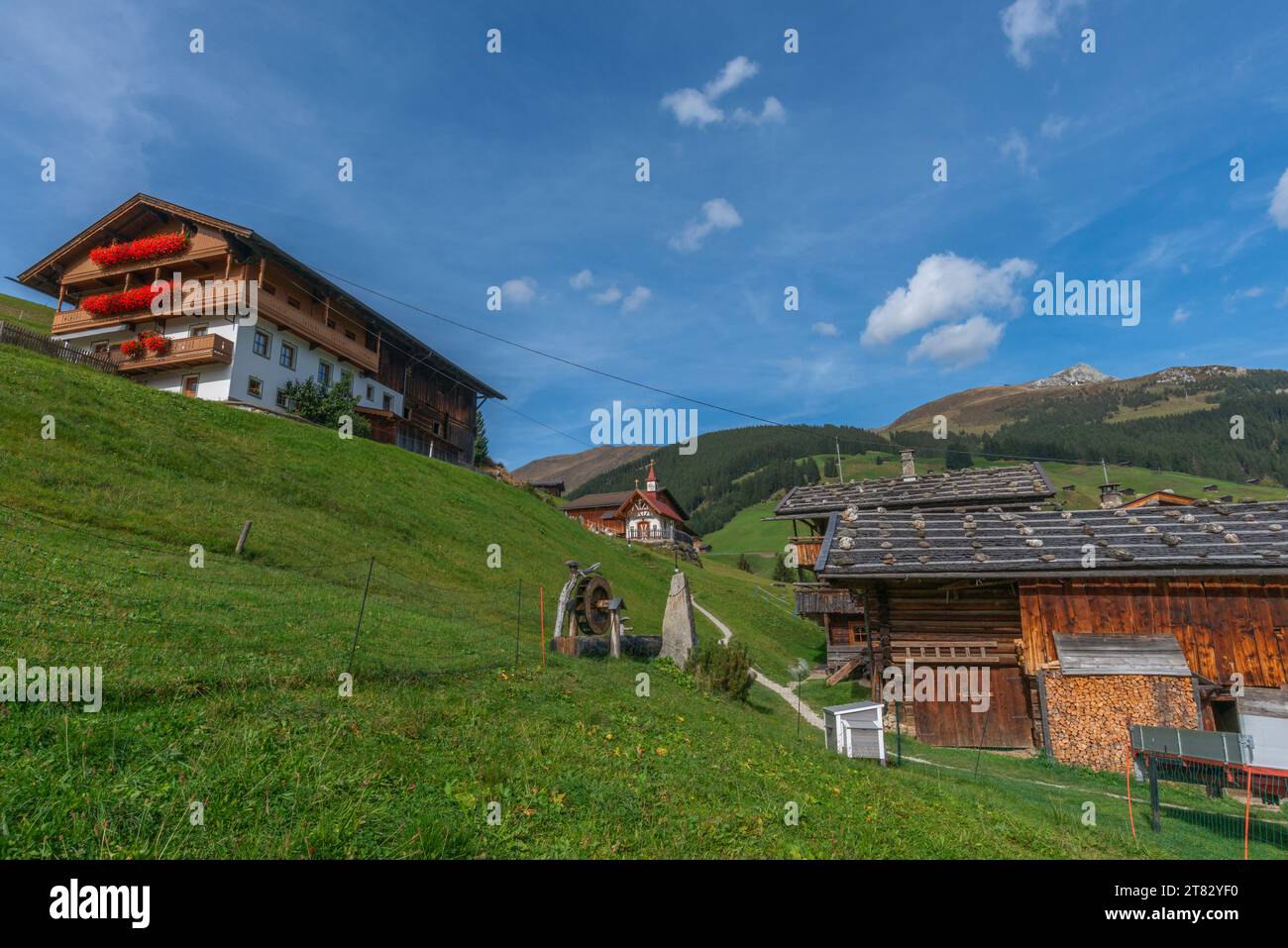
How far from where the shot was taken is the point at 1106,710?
13.7 meters

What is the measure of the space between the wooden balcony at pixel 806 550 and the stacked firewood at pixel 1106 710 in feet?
51.0

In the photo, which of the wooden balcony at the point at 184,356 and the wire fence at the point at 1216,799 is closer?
the wire fence at the point at 1216,799

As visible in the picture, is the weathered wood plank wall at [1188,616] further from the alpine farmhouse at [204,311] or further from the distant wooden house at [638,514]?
the distant wooden house at [638,514]

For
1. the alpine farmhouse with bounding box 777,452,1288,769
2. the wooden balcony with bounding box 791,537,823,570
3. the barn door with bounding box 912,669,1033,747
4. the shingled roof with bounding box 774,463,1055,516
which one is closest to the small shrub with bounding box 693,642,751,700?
the alpine farmhouse with bounding box 777,452,1288,769

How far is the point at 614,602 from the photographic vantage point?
17141 millimetres

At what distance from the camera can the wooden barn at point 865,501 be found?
2591 cm

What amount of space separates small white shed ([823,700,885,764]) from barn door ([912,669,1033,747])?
223 inches

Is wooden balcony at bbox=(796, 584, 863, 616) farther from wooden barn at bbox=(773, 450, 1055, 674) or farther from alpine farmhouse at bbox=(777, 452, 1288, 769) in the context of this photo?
alpine farmhouse at bbox=(777, 452, 1288, 769)

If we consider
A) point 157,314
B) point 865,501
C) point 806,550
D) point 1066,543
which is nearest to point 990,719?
point 1066,543

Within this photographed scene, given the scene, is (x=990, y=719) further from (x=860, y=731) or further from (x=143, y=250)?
(x=143, y=250)

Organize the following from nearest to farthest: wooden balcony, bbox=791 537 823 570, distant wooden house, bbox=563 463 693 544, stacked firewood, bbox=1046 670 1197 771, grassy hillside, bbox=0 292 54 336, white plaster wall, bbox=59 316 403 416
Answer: stacked firewood, bbox=1046 670 1197 771
wooden balcony, bbox=791 537 823 570
white plaster wall, bbox=59 316 403 416
grassy hillside, bbox=0 292 54 336
distant wooden house, bbox=563 463 693 544

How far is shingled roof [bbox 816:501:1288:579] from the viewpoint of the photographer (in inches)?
569

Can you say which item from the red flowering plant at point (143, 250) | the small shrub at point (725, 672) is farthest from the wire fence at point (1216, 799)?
the red flowering plant at point (143, 250)
